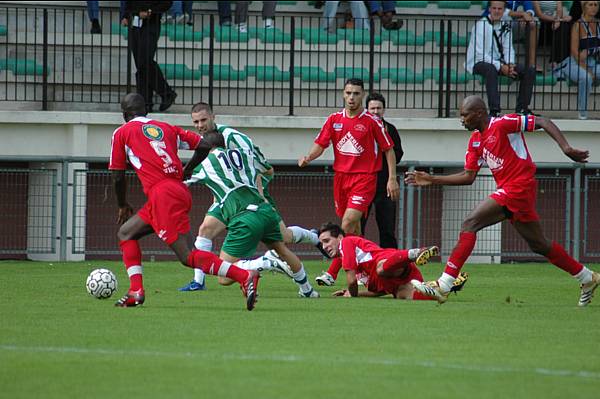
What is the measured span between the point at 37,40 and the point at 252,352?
14.1 metres

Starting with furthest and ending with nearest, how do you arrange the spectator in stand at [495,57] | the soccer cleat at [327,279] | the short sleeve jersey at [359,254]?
the spectator in stand at [495,57], the soccer cleat at [327,279], the short sleeve jersey at [359,254]

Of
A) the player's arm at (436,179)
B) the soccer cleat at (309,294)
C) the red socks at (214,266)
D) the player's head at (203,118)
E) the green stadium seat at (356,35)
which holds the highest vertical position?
the green stadium seat at (356,35)

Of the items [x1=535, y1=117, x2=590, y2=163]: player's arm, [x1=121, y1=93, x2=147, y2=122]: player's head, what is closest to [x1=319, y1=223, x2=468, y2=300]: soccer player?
[x1=535, y1=117, x2=590, y2=163]: player's arm

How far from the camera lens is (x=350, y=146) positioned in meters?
14.5

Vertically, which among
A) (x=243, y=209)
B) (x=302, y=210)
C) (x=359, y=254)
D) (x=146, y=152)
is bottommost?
(x=302, y=210)

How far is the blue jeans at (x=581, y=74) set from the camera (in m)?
20.7

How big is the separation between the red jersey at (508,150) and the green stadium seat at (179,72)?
9.42m

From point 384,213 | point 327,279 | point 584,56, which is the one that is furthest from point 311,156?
point 584,56

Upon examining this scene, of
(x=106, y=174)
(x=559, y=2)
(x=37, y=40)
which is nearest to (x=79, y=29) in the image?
(x=37, y=40)

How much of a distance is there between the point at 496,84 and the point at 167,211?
10212mm

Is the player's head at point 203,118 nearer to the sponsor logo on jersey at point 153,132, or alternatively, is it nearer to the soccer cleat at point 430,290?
the sponsor logo on jersey at point 153,132

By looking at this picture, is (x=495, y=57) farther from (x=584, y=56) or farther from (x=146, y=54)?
(x=146, y=54)

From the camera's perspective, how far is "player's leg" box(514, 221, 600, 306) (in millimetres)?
11852

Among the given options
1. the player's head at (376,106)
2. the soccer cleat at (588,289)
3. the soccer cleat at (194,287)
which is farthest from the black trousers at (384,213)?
the soccer cleat at (588,289)
